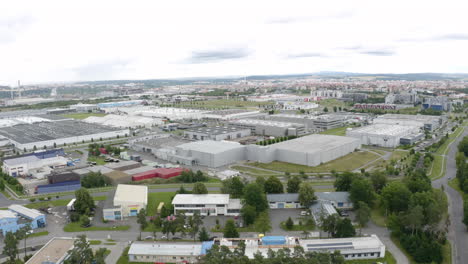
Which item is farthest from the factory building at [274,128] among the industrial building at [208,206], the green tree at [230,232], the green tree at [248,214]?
the green tree at [230,232]

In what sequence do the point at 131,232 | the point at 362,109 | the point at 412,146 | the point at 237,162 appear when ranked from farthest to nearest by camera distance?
the point at 362,109 → the point at 412,146 → the point at 237,162 → the point at 131,232

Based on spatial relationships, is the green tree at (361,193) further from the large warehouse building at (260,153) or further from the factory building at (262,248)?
the large warehouse building at (260,153)

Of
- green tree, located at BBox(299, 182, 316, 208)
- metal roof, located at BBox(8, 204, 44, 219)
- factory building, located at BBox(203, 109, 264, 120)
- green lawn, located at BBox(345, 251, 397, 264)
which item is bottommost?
green lawn, located at BBox(345, 251, 397, 264)

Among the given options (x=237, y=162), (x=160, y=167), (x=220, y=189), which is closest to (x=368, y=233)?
(x=220, y=189)

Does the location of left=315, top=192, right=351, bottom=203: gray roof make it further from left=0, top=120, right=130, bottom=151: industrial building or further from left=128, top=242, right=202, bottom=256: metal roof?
left=0, top=120, right=130, bottom=151: industrial building

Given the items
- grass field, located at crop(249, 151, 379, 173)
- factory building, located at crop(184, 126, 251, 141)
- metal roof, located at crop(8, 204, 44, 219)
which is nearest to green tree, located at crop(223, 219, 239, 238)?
metal roof, located at crop(8, 204, 44, 219)

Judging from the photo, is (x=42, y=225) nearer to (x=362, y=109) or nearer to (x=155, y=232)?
(x=155, y=232)

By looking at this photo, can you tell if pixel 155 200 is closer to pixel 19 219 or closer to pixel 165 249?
pixel 165 249
